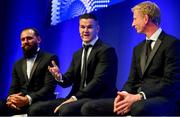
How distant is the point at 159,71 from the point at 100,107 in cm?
52

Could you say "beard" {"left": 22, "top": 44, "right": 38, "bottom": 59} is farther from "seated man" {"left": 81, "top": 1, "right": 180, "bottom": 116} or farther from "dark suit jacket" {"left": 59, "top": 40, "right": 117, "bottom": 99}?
"seated man" {"left": 81, "top": 1, "right": 180, "bottom": 116}

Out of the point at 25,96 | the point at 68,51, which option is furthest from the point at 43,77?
the point at 68,51

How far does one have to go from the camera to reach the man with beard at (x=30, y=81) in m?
3.68

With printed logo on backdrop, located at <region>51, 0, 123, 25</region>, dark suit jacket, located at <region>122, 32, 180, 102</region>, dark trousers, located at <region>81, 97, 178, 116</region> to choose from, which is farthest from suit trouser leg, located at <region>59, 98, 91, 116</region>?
printed logo on backdrop, located at <region>51, 0, 123, 25</region>

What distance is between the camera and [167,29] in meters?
3.94

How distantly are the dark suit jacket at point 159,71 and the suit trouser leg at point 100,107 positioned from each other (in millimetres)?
241

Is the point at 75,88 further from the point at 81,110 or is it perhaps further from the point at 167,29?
the point at 167,29

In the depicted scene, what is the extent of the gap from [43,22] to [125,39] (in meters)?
1.66

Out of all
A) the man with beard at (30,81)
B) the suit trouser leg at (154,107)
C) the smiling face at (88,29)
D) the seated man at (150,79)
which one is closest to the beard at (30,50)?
the man with beard at (30,81)

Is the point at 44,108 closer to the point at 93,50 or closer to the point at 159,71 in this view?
the point at 93,50

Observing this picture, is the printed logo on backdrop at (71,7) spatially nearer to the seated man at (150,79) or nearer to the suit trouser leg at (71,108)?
the seated man at (150,79)

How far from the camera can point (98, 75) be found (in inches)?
132

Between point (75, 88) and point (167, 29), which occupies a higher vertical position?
point (167, 29)

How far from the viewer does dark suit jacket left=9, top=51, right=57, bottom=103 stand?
3730 mm
